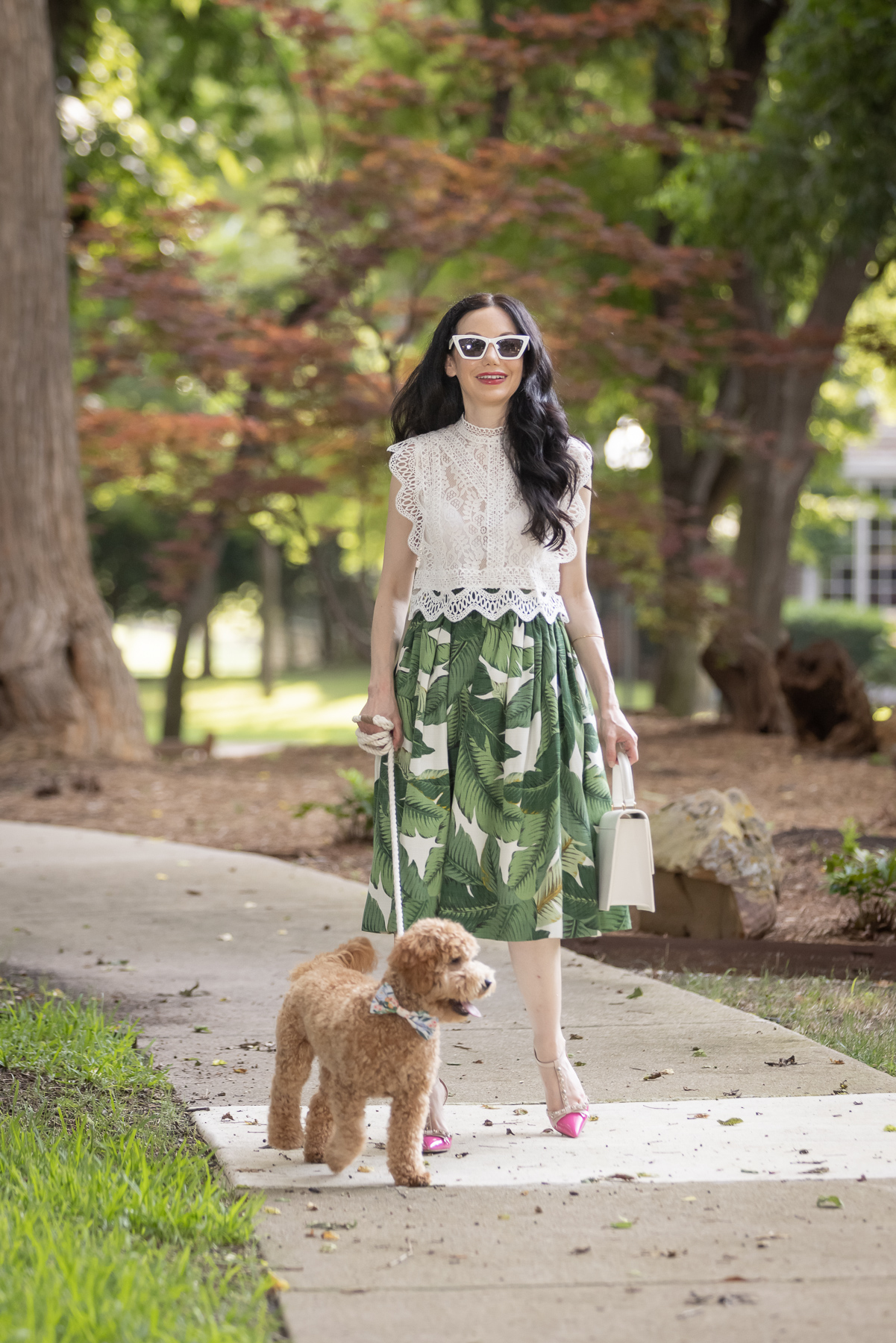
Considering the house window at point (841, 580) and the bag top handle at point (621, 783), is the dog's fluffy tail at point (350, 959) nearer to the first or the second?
the bag top handle at point (621, 783)

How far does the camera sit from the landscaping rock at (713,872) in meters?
5.14

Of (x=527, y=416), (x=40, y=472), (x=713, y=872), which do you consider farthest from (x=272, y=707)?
(x=527, y=416)

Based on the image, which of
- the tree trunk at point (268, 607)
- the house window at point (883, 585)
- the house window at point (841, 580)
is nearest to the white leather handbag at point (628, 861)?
the tree trunk at point (268, 607)

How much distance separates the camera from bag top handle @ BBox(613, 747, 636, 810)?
3.23m

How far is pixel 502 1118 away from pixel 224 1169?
0.72 metres

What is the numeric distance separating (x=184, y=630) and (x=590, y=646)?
10701 millimetres

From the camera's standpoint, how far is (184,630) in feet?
44.6

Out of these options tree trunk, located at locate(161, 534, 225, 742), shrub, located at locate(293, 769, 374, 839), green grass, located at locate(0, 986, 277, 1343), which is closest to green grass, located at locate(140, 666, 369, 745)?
tree trunk, located at locate(161, 534, 225, 742)

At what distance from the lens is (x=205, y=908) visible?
5.60 m

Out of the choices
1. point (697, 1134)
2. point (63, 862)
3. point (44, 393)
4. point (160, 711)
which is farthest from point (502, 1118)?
point (160, 711)

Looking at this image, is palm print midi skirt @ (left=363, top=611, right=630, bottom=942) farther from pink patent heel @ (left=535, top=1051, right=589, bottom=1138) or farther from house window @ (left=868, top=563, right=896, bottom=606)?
house window @ (left=868, top=563, right=896, bottom=606)

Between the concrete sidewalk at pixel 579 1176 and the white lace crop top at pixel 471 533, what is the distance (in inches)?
48.7

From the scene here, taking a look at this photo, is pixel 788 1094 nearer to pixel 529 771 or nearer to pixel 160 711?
pixel 529 771

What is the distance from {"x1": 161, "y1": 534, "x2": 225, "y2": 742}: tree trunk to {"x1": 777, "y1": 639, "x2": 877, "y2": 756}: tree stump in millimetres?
5352
